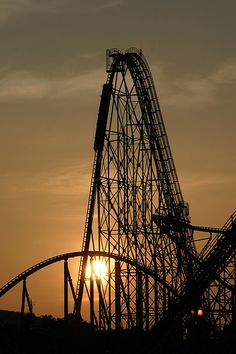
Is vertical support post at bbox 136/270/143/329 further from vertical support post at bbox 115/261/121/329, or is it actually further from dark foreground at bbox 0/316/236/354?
vertical support post at bbox 115/261/121/329

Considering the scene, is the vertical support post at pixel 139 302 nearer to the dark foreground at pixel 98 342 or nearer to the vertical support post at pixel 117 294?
the dark foreground at pixel 98 342

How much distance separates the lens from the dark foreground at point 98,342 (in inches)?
1142

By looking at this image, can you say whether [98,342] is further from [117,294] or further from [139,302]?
[117,294]

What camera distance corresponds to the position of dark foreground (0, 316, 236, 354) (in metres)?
29.0

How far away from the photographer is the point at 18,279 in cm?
3478

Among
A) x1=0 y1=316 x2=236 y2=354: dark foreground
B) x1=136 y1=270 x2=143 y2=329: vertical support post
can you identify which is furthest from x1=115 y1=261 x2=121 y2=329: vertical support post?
x1=136 y1=270 x2=143 y2=329: vertical support post

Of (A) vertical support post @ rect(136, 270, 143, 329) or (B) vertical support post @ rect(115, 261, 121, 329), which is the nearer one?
(B) vertical support post @ rect(115, 261, 121, 329)

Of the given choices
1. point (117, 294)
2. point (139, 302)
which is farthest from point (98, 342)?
point (117, 294)

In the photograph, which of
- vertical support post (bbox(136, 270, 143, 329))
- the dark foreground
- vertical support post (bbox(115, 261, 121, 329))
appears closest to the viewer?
the dark foreground

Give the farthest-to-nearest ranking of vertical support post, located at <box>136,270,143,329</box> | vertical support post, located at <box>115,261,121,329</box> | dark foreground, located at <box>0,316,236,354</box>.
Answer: vertical support post, located at <box>136,270,143,329</box> → vertical support post, located at <box>115,261,121,329</box> → dark foreground, located at <box>0,316,236,354</box>

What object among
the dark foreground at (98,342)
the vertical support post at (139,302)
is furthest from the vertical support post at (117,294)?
the vertical support post at (139,302)

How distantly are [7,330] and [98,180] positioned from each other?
21.4 ft

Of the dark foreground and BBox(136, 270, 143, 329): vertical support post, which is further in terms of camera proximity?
BBox(136, 270, 143, 329): vertical support post

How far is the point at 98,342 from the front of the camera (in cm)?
3416
